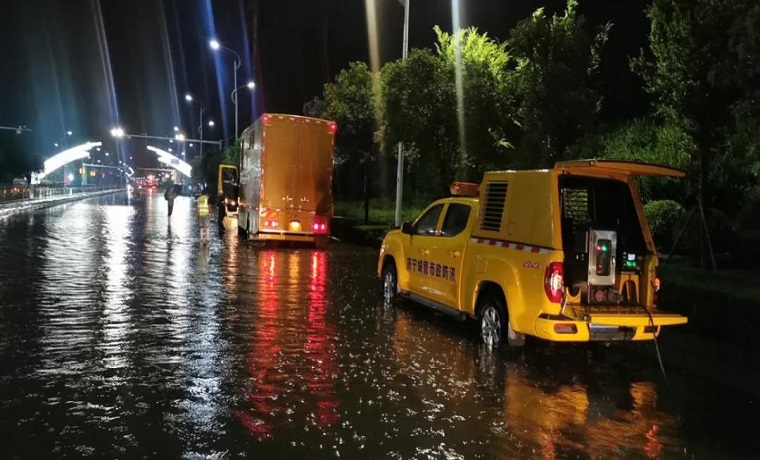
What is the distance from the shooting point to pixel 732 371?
308 inches

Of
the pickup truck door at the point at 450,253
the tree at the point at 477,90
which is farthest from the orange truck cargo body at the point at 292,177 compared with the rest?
the pickup truck door at the point at 450,253

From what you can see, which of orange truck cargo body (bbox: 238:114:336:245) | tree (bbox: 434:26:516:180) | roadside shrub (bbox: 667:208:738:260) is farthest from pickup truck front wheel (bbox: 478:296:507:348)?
orange truck cargo body (bbox: 238:114:336:245)

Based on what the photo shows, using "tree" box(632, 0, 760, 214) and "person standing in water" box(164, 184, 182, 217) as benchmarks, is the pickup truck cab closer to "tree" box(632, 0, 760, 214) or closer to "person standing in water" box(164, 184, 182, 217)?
"tree" box(632, 0, 760, 214)

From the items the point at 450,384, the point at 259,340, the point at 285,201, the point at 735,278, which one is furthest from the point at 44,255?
the point at 735,278

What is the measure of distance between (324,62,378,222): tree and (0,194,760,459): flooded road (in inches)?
685

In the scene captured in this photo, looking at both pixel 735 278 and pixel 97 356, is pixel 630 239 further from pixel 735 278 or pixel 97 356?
pixel 97 356

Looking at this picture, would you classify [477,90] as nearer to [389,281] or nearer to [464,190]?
[389,281]

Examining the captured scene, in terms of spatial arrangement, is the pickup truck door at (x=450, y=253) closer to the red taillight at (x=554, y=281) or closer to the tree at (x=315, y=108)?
the red taillight at (x=554, y=281)

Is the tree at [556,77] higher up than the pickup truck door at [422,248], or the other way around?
the tree at [556,77]

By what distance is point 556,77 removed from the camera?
1443 cm

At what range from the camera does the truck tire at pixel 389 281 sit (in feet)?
37.3

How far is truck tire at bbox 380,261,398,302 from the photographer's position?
37.3 ft

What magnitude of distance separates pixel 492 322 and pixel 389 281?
3.49m

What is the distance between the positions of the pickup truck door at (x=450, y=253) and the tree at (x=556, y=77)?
238 inches
